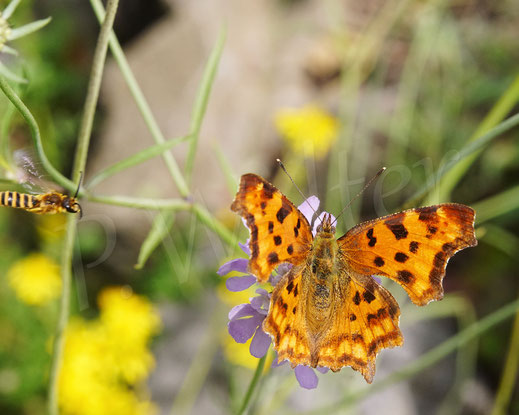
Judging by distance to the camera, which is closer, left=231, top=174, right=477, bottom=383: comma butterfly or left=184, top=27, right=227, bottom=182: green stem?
left=231, top=174, right=477, bottom=383: comma butterfly

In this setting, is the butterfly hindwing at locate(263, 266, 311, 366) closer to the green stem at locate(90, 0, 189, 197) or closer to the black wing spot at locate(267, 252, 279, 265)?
the black wing spot at locate(267, 252, 279, 265)

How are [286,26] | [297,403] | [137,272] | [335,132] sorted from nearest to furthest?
[297,403] → [335,132] → [137,272] → [286,26]

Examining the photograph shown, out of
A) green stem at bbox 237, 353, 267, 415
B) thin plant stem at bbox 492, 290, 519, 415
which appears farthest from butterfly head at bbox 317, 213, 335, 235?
thin plant stem at bbox 492, 290, 519, 415

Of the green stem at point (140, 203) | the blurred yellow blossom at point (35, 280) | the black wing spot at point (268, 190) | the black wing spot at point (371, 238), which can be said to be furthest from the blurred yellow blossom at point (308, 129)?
the black wing spot at point (268, 190)

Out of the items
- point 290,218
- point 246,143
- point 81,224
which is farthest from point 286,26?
point 290,218

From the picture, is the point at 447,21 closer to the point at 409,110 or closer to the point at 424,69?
the point at 424,69
